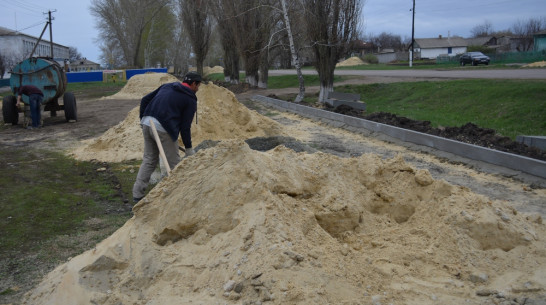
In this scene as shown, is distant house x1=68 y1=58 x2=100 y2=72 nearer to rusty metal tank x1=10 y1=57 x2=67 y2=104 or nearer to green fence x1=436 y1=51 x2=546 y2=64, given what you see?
green fence x1=436 y1=51 x2=546 y2=64

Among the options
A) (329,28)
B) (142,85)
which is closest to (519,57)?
(329,28)

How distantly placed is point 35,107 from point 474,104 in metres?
13.1

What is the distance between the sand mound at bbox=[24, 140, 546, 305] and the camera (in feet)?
11.3

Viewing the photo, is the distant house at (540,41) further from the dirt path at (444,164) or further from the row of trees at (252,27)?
the dirt path at (444,164)

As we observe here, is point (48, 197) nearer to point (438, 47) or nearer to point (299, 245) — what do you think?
point (299, 245)

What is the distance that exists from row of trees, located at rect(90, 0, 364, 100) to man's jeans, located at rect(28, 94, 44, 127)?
929 cm

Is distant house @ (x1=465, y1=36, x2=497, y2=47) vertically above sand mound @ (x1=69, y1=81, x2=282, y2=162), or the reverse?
distant house @ (x1=465, y1=36, x2=497, y2=47)

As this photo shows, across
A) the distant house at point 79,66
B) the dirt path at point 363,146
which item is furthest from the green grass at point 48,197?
the distant house at point 79,66

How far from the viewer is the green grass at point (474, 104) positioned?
1137 cm

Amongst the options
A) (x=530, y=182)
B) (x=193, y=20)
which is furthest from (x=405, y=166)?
(x=193, y=20)

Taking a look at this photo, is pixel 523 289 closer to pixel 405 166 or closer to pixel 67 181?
pixel 405 166

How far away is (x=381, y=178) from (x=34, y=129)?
41.9 feet

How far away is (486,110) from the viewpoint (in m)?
13.1

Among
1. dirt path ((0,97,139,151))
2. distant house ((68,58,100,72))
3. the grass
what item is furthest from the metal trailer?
distant house ((68,58,100,72))
